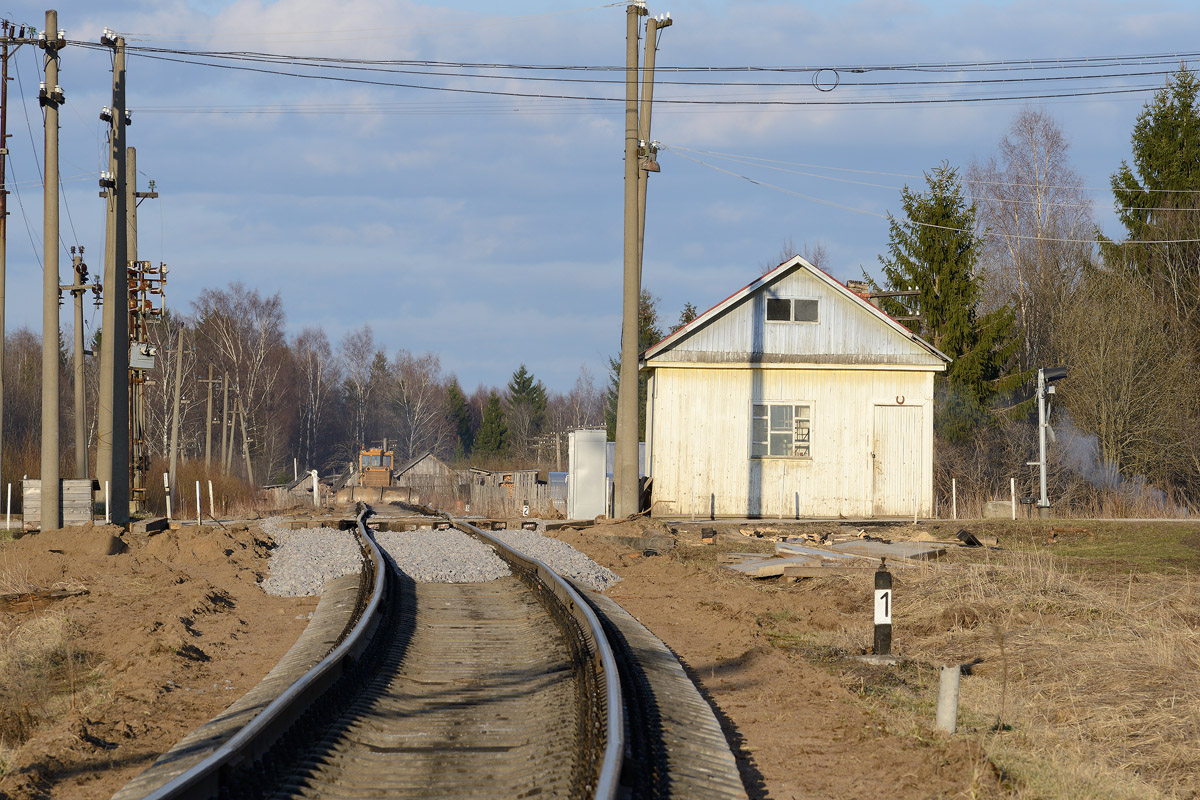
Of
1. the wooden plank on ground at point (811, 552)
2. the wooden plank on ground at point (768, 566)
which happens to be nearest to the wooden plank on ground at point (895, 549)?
the wooden plank on ground at point (811, 552)

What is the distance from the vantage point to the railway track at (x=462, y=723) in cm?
561

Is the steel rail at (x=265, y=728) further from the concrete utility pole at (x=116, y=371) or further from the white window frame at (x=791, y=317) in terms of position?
the white window frame at (x=791, y=317)

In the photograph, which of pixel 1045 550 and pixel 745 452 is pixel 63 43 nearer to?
pixel 745 452

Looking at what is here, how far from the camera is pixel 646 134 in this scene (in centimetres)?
Result: 2478

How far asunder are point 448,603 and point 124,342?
13732mm

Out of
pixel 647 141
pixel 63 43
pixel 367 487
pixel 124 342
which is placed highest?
pixel 63 43

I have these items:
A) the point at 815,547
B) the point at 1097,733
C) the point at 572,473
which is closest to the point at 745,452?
the point at 572,473

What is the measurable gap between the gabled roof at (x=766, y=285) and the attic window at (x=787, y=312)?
555 millimetres

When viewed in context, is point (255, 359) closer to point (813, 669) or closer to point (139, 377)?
point (139, 377)

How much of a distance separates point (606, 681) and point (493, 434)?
8664cm

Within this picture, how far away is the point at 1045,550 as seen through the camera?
20.1 meters

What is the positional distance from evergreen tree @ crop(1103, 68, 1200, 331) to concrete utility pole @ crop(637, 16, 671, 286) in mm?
22789

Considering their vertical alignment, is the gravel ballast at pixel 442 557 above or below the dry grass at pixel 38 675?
below

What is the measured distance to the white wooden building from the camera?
26.9 meters
